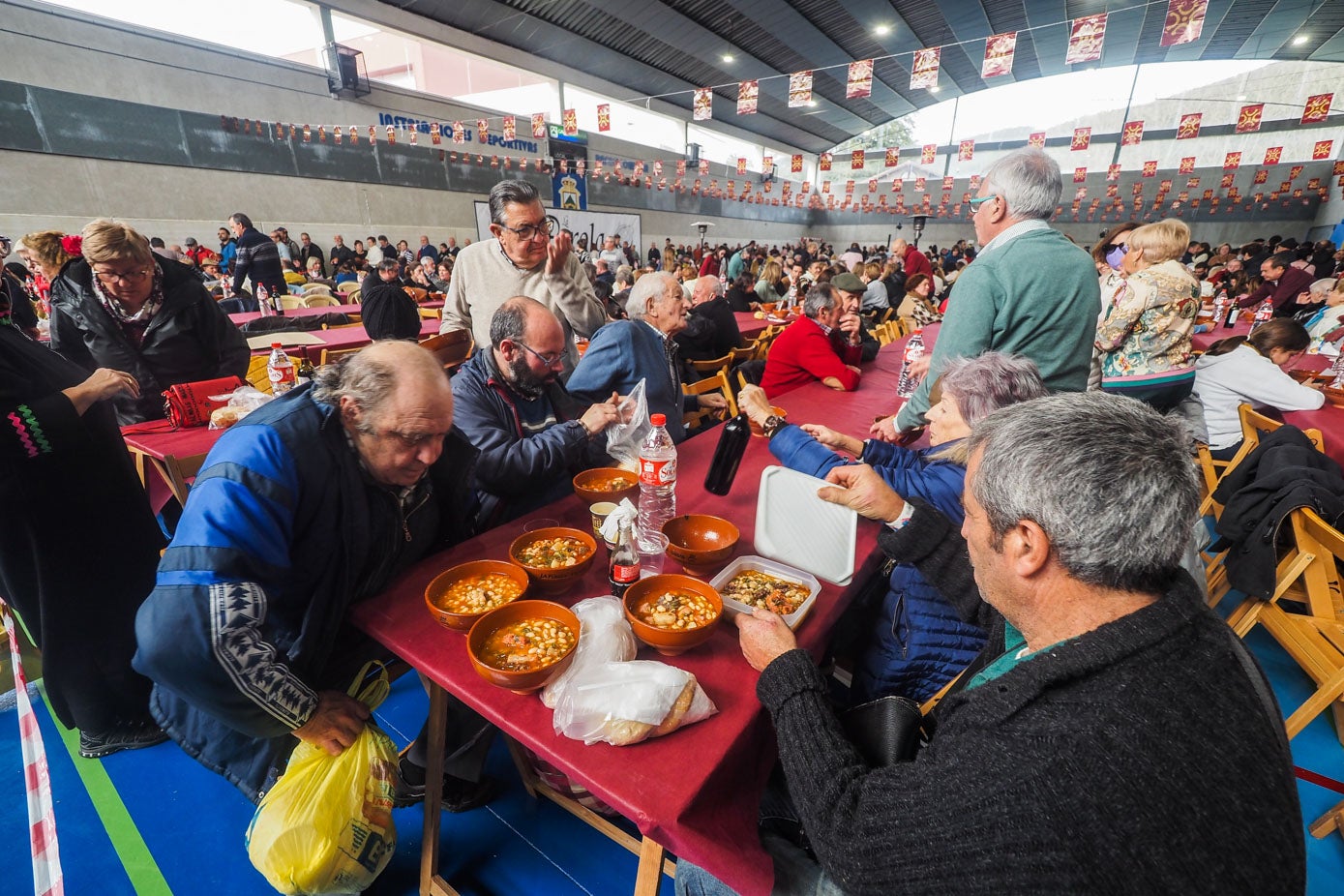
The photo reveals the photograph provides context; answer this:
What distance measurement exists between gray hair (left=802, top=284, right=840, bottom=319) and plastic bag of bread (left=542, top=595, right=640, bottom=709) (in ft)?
10.0

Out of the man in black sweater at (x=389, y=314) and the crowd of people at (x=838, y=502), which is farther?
the man in black sweater at (x=389, y=314)

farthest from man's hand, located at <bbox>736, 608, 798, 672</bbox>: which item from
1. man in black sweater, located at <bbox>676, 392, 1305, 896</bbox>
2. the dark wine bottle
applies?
the dark wine bottle

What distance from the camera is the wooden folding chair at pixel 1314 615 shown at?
76.1 inches

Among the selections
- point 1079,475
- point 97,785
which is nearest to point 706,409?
point 1079,475

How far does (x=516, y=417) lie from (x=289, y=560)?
1020 millimetres

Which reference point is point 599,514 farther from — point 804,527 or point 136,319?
point 136,319

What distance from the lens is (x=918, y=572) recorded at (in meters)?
1.57

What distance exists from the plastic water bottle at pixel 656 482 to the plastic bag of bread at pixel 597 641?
1.21 feet

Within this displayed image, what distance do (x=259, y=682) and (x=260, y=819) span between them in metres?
0.38

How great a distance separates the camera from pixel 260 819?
4.27 ft

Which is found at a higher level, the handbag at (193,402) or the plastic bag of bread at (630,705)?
the handbag at (193,402)

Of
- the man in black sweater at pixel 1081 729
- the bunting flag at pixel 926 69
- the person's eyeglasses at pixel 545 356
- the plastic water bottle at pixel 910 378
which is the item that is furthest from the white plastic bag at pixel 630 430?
the bunting flag at pixel 926 69

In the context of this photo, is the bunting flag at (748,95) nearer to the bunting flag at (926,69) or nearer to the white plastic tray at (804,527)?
the bunting flag at (926,69)

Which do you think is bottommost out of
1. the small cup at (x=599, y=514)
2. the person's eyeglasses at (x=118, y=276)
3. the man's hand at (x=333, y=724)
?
the man's hand at (x=333, y=724)
